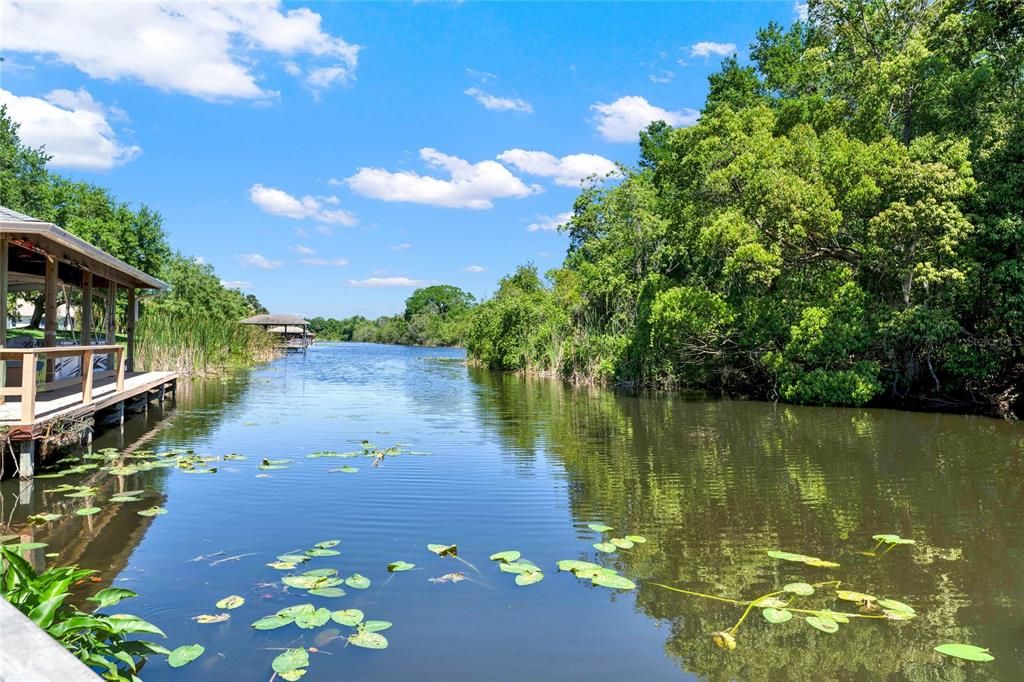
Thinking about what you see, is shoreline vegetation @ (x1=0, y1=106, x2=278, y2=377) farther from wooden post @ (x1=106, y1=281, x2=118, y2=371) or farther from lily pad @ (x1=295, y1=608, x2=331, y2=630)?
lily pad @ (x1=295, y1=608, x2=331, y2=630)

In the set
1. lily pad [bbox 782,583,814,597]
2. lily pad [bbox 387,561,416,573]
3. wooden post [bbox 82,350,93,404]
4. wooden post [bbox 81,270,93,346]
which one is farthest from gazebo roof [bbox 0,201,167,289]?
lily pad [bbox 782,583,814,597]

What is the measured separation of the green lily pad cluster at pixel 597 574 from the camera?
5332mm

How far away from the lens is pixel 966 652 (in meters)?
4.14

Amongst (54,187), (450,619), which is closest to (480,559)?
(450,619)

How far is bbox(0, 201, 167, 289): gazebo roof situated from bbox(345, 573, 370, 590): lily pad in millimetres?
6331

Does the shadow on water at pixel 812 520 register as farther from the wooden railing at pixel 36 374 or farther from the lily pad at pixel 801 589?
the wooden railing at pixel 36 374

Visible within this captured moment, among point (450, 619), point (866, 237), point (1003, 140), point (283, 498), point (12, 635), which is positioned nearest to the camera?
point (12, 635)

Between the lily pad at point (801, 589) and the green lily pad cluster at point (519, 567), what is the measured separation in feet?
6.05

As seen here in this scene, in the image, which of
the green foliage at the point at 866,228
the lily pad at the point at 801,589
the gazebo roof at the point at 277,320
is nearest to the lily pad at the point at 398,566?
the lily pad at the point at 801,589

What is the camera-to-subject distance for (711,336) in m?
21.3

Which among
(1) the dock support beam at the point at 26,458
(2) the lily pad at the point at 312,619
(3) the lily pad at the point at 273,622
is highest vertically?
(1) the dock support beam at the point at 26,458

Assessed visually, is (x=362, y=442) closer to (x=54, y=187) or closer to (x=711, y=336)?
(x=711, y=336)

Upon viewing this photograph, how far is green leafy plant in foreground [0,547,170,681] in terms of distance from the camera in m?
3.34

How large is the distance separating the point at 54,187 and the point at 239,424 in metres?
26.7
